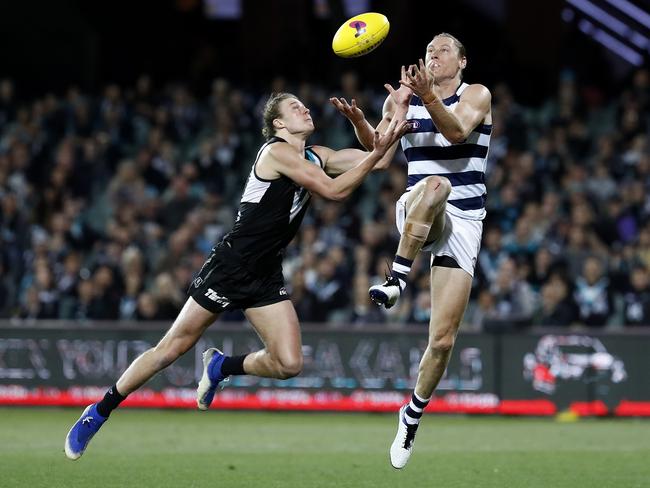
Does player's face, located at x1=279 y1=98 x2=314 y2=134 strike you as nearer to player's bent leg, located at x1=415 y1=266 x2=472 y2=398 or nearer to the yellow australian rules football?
the yellow australian rules football

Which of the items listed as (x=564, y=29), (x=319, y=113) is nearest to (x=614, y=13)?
(x=564, y=29)

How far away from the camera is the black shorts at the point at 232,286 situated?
874cm

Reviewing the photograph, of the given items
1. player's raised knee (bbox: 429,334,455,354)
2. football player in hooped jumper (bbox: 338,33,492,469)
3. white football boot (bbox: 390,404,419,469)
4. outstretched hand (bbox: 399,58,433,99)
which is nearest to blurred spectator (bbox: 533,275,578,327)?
football player in hooped jumper (bbox: 338,33,492,469)

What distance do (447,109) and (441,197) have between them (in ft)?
1.93

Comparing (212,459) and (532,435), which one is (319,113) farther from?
(212,459)

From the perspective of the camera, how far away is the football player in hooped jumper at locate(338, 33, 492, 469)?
8445 millimetres

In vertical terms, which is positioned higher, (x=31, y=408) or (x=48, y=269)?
(x=48, y=269)

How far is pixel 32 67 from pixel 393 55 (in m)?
7.67

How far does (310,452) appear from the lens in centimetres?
1148

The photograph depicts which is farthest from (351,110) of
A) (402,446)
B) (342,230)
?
(342,230)

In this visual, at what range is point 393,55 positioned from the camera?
2253cm

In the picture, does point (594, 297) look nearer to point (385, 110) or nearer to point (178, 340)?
point (385, 110)

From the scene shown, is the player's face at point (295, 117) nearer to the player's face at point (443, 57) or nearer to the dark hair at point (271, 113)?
the dark hair at point (271, 113)

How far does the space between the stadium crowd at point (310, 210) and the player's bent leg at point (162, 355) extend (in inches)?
255
